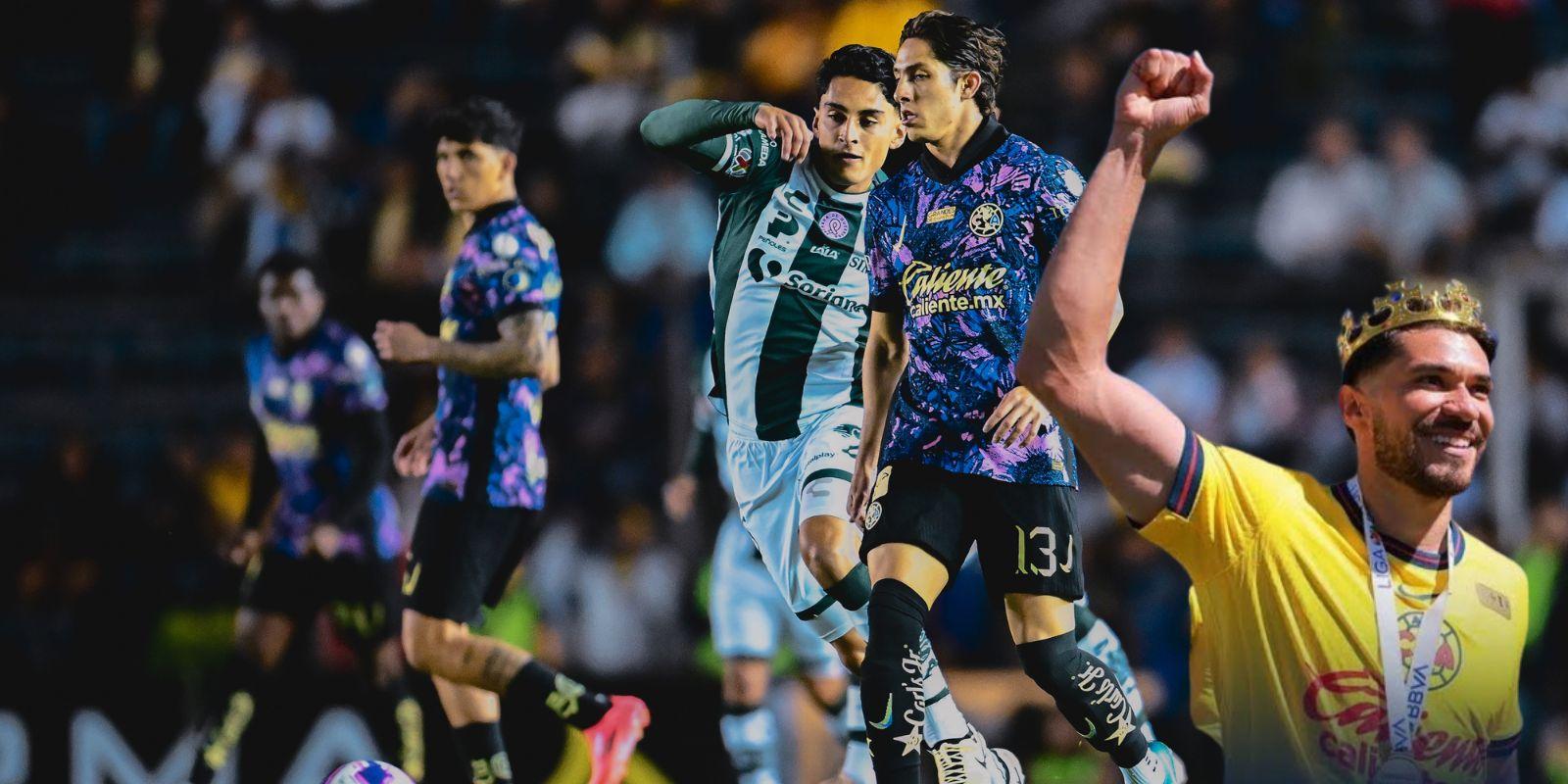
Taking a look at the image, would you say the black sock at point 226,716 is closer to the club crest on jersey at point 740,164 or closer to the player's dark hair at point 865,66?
the club crest on jersey at point 740,164

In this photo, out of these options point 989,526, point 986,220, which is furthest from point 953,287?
point 989,526

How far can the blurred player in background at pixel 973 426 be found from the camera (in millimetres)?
6336

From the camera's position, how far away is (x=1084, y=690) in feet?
20.9

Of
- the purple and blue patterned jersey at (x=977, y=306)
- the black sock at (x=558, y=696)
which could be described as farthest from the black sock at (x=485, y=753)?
the purple and blue patterned jersey at (x=977, y=306)

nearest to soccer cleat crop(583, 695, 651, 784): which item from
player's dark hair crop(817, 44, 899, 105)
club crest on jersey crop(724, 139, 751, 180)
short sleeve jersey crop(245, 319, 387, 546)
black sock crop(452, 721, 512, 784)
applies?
black sock crop(452, 721, 512, 784)

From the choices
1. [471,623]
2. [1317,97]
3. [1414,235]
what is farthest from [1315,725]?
[1317,97]

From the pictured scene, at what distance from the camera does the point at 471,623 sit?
7.72 m

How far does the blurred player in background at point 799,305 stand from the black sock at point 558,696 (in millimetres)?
905

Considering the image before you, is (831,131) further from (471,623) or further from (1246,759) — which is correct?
(1246,759)

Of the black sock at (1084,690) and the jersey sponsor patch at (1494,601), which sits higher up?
the jersey sponsor patch at (1494,601)

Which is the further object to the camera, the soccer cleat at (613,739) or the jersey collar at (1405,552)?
the soccer cleat at (613,739)

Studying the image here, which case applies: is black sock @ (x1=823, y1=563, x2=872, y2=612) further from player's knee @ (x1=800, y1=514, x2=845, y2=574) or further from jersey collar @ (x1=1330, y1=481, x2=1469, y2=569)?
jersey collar @ (x1=1330, y1=481, x2=1469, y2=569)

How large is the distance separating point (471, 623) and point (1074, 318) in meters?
4.55

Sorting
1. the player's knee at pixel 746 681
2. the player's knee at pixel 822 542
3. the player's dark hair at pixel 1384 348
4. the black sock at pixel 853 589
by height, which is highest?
the player's dark hair at pixel 1384 348
